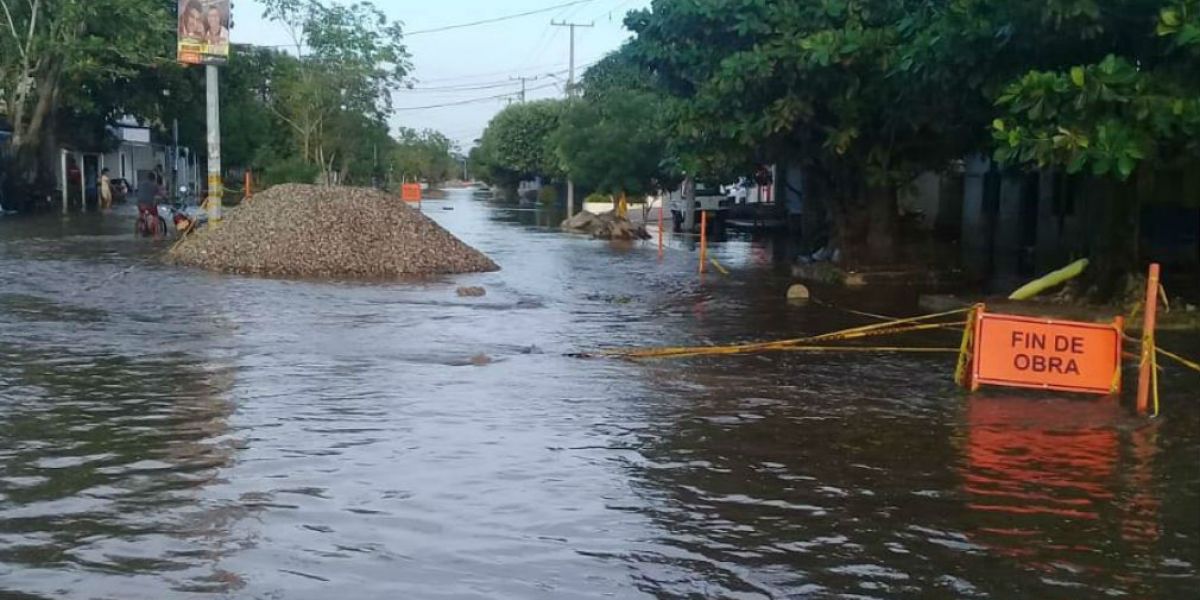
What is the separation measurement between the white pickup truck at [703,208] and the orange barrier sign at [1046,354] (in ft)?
102

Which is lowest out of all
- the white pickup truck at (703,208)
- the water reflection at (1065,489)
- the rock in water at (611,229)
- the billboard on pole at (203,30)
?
the water reflection at (1065,489)

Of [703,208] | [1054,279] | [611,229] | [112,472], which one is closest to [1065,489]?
[112,472]

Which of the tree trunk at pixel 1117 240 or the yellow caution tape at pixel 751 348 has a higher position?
the tree trunk at pixel 1117 240

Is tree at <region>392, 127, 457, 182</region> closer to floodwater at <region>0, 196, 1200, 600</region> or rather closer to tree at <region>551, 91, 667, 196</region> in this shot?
tree at <region>551, 91, 667, 196</region>

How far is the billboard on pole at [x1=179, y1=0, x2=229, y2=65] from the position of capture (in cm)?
2522

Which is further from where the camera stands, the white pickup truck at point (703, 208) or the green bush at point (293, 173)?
the green bush at point (293, 173)

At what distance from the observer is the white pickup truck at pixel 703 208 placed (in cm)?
4525

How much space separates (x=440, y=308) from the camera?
1772 centimetres

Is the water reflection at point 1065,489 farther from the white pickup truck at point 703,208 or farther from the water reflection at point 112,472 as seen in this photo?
the white pickup truck at point 703,208

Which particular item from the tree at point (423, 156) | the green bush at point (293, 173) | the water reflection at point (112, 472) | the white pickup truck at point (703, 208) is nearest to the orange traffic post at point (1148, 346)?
the water reflection at point (112, 472)

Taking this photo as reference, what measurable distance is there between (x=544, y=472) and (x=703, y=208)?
127ft

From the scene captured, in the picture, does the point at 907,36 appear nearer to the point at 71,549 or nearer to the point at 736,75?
the point at 736,75

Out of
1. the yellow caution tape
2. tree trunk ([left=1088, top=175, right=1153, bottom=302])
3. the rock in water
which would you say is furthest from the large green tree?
the yellow caution tape

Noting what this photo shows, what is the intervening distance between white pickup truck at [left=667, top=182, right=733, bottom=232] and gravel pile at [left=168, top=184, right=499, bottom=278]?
19.4 metres
